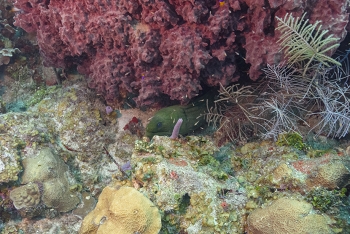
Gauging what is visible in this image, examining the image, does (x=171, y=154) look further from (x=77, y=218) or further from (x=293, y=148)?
(x=77, y=218)

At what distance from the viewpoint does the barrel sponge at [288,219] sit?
→ 7.33ft

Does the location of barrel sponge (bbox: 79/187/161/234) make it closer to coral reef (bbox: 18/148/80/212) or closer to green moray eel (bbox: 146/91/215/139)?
coral reef (bbox: 18/148/80/212)

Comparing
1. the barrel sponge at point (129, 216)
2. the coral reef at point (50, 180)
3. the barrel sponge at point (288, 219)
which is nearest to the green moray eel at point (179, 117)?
the coral reef at point (50, 180)

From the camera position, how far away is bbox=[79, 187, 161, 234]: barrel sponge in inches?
90.0

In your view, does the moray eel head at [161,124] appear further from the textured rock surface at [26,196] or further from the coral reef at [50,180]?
the textured rock surface at [26,196]

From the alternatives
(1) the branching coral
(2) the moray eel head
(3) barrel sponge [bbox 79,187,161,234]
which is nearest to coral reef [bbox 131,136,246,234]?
(3) barrel sponge [bbox 79,187,161,234]

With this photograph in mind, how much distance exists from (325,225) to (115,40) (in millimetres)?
3631

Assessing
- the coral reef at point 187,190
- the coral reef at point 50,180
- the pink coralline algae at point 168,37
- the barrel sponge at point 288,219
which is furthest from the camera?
the coral reef at point 50,180

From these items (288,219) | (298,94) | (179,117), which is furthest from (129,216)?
(298,94)

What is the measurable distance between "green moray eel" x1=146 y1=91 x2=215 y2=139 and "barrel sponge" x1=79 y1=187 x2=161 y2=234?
200cm

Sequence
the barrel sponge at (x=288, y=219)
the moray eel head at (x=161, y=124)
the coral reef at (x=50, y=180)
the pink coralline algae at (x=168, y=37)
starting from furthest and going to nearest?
1. the moray eel head at (x=161, y=124)
2. the coral reef at (x=50, y=180)
3. the pink coralline algae at (x=168, y=37)
4. the barrel sponge at (x=288, y=219)

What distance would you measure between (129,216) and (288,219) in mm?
1424

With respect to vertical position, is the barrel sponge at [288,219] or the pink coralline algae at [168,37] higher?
the pink coralline algae at [168,37]

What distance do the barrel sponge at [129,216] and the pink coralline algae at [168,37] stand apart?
2035 mm
